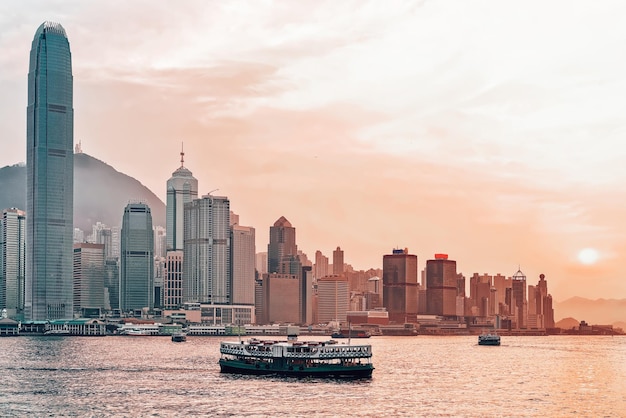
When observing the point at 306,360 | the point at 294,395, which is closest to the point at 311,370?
the point at 306,360

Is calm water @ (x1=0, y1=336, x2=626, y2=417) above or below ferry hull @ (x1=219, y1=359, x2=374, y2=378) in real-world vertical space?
below

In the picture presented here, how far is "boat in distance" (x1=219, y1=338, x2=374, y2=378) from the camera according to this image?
174125mm

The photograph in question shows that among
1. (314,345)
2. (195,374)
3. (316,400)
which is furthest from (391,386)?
(195,374)

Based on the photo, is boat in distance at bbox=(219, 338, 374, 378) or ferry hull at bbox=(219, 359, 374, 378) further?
boat in distance at bbox=(219, 338, 374, 378)

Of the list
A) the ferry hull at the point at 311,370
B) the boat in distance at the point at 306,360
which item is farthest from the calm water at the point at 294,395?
the boat in distance at the point at 306,360

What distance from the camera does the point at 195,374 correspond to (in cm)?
18800

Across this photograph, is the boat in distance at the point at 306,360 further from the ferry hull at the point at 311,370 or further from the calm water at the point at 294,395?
the calm water at the point at 294,395

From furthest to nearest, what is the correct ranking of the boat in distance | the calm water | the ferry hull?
1. the boat in distance
2. the ferry hull
3. the calm water

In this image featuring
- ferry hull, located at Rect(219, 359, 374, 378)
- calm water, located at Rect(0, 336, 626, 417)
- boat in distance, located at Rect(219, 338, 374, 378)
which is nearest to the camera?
calm water, located at Rect(0, 336, 626, 417)

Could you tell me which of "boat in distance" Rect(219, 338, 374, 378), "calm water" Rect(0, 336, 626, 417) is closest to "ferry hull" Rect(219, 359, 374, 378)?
"boat in distance" Rect(219, 338, 374, 378)

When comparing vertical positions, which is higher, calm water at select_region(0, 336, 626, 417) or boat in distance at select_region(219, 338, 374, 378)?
boat in distance at select_region(219, 338, 374, 378)

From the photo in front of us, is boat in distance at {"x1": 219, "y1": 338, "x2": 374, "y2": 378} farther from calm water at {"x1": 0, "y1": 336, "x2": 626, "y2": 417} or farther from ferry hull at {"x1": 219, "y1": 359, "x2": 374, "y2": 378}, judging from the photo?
calm water at {"x1": 0, "y1": 336, "x2": 626, "y2": 417}

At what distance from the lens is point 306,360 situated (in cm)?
17512

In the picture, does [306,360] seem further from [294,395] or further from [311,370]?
[294,395]
